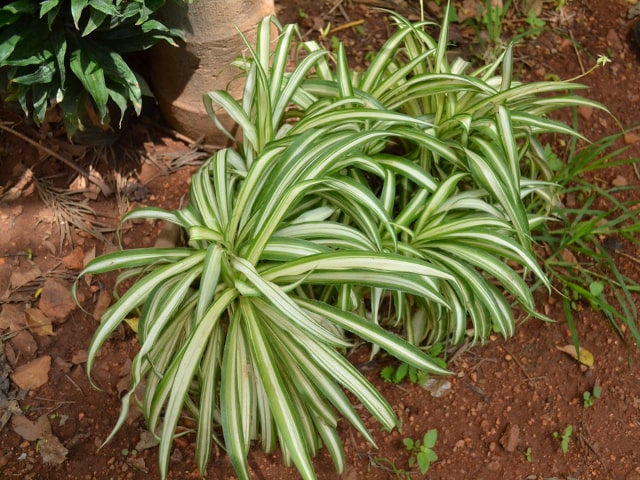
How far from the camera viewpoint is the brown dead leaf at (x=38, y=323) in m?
1.98

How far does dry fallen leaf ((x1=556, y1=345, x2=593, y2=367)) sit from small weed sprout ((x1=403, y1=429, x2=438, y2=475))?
0.54 metres

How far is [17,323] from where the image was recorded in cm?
198

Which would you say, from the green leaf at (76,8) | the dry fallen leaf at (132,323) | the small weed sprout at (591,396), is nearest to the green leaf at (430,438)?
the small weed sprout at (591,396)

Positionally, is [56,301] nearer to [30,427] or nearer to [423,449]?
[30,427]

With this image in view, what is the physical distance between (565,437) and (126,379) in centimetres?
138

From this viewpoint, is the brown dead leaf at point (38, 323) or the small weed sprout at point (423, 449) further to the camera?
the brown dead leaf at point (38, 323)

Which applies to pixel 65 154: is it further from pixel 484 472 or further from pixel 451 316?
pixel 484 472

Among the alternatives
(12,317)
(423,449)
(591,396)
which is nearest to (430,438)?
(423,449)

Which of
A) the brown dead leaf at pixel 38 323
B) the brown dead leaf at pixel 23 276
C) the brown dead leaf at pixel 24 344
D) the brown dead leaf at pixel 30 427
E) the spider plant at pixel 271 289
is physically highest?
the spider plant at pixel 271 289

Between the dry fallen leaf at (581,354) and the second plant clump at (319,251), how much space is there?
45 cm

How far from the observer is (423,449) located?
1.86 metres

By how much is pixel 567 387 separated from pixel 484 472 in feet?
1.36

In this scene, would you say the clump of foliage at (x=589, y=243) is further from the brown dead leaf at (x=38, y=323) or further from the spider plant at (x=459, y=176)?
the brown dead leaf at (x=38, y=323)

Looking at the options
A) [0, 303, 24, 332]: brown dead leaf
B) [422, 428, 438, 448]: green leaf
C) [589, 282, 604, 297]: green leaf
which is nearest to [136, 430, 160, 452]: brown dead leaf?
[0, 303, 24, 332]: brown dead leaf
